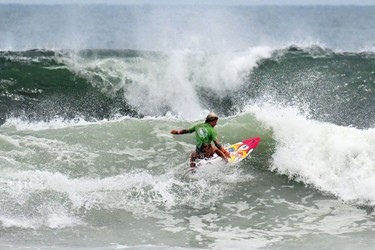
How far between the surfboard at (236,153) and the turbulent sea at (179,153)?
0.46 ft

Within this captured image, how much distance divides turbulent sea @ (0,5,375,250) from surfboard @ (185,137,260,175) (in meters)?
0.14

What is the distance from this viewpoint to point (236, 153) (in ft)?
41.4

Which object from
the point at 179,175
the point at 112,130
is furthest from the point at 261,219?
the point at 112,130

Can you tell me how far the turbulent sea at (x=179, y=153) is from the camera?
9898 millimetres

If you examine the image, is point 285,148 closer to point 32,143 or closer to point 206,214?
point 206,214

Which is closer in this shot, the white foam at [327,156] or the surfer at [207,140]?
the white foam at [327,156]

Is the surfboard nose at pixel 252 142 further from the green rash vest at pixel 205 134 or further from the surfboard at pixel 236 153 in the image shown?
the green rash vest at pixel 205 134

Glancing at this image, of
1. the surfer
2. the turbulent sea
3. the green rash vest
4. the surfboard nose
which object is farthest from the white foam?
the green rash vest

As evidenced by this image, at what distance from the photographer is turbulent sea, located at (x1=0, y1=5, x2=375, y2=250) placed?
9.90 meters

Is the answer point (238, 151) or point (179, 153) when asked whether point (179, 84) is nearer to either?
point (179, 153)

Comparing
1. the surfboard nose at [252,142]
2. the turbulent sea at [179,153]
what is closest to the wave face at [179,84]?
the turbulent sea at [179,153]

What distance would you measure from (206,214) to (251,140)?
9.81 ft

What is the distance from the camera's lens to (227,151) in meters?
12.3

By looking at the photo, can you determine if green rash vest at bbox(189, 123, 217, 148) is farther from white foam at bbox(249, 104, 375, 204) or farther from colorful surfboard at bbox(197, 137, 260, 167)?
white foam at bbox(249, 104, 375, 204)
